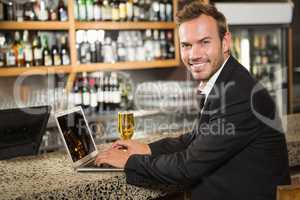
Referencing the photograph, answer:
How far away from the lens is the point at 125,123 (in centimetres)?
181

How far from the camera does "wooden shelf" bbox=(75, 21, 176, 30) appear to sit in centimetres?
395

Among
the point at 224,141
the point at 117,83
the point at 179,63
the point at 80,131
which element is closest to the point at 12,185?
the point at 80,131

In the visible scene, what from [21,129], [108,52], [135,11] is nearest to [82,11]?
[108,52]

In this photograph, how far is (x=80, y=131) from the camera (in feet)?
5.68

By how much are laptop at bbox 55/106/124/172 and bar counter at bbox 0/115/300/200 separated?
0.04m

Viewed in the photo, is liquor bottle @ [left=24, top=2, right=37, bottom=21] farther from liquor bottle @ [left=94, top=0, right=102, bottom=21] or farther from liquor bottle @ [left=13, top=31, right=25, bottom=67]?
liquor bottle @ [left=94, top=0, right=102, bottom=21]

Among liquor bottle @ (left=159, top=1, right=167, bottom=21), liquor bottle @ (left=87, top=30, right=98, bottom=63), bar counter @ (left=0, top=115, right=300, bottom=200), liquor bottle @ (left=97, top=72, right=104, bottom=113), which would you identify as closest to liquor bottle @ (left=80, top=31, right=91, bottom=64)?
liquor bottle @ (left=87, top=30, right=98, bottom=63)

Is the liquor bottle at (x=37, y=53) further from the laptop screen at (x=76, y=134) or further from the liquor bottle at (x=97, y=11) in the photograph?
the laptop screen at (x=76, y=134)

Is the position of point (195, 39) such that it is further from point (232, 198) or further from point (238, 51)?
point (238, 51)

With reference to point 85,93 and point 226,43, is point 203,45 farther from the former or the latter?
point 85,93

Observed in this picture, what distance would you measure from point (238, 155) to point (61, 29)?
2734mm

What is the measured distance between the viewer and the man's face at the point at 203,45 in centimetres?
152

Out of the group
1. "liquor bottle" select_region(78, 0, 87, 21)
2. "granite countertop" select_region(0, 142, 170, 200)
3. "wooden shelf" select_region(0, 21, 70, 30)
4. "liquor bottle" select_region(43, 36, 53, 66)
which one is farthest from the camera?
"liquor bottle" select_region(78, 0, 87, 21)

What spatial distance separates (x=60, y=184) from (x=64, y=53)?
264cm
